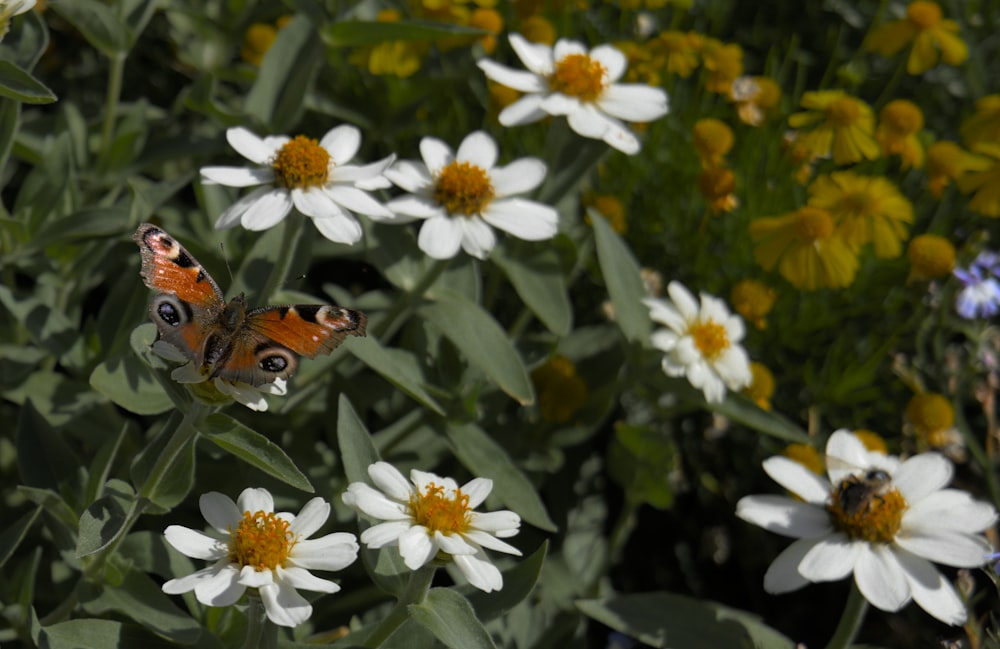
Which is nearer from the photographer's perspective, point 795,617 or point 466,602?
point 466,602

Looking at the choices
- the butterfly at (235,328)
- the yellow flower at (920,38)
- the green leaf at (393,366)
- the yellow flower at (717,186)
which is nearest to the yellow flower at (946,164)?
the yellow flower at (920,38)

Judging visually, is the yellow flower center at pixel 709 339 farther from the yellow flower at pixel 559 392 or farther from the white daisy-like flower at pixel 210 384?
the white daisy-like flower at pixel 210 384

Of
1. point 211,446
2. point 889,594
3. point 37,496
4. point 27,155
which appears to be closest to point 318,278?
point 27,155

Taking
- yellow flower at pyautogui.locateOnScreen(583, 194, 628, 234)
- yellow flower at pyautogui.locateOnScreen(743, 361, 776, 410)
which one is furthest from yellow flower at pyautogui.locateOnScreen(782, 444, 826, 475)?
yellow flower at pyautogui.locateOnScreen(583, 194, 628, 234)

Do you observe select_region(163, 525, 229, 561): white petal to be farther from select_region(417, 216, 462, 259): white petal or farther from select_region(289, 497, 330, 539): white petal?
select_region(417, 216, 462, 259): white petal

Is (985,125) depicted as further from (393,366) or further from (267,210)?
(267,210)

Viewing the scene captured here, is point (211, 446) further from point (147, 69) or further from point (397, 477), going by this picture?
point (147, 69)

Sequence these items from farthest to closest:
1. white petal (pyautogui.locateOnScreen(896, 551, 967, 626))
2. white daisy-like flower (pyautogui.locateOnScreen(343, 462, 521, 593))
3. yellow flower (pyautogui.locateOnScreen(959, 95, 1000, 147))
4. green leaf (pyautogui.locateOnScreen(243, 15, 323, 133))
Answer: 1. yellow flower (pyautogui.locateOnScreen(959, 95, 1000, 147))
2. green leaf (pyautogui.locateOnScreen(243, 15, 323, 133))
3. white petal (pyautogui.locateOnScreen(896, 551, 967, 626))
4. white daisy-like flower (pyautogui.locateOnScreen(343, 462, 521, 593))
